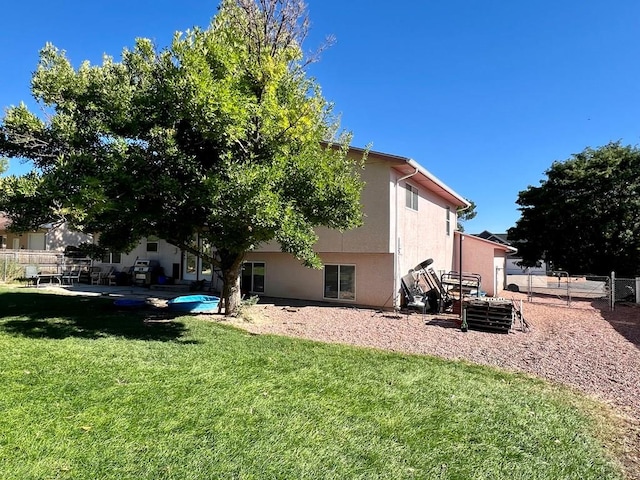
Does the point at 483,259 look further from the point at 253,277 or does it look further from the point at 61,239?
the point at 61,239

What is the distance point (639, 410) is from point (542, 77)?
12.6 m

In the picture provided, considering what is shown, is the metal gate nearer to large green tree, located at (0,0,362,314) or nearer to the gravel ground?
the gravel ground

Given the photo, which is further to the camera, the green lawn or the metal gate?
the metal gate

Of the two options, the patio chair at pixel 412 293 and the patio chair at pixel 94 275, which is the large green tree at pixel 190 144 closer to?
the patio chair at pixel 412 293

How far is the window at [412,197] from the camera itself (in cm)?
1519

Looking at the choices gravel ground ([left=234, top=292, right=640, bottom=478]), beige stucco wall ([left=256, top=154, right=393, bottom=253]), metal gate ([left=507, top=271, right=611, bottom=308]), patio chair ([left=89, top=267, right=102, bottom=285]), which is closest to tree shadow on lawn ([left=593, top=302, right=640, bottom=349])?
gravel ground ([left=234, top=292, right=640, bottom=478])

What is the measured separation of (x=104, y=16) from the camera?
11.0 meters

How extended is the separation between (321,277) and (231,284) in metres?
5.32

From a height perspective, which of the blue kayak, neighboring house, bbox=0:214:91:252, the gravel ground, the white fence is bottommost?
the gravel ground

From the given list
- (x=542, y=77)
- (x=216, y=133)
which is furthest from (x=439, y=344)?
(x=542, y=77)

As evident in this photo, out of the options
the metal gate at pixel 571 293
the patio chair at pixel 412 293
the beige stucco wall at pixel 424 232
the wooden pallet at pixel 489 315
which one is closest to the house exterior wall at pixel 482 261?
the beige stucco wall at pixel 424 232

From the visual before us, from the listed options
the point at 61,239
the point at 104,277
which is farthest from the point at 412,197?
the point at 61,239

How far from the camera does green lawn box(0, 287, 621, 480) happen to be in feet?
10.7

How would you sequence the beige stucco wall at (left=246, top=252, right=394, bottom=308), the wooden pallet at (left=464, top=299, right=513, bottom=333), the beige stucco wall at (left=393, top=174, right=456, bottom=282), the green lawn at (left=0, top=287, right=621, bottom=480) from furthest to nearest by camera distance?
the beige stucco wall at (left=393, top=174, right=456, bottom=282) → the beige stucco wall at (left=246, top=252, right=394, bottom=308) → the wooden pallet at (left=464, top=299, right=513, bottom=333) → the green lawn at (left=0, top=287, right=621, bottom=480)
